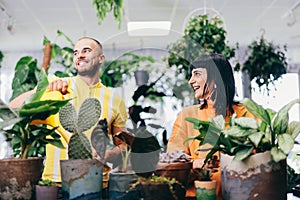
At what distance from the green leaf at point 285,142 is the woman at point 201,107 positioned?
0.19 metres

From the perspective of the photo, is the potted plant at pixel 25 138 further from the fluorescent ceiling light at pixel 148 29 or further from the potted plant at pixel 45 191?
the fluorescent ceiling light at pixel 148 29

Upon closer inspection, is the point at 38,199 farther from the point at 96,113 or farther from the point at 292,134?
the point at 292,134

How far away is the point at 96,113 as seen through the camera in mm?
1141

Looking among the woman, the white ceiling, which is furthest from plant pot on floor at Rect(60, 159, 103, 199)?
the white ceiling

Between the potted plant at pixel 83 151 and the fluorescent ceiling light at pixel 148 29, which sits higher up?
the fluorescent ceiling light at pixel 148 29

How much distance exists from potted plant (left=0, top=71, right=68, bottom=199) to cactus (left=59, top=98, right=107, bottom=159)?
1.7 inches

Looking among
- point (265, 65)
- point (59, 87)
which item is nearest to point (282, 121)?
point (59, 87)

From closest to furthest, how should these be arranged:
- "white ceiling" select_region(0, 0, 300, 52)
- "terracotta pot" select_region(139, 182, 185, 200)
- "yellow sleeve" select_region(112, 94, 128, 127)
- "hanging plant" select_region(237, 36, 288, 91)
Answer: "terracotta pot" select_region(139, 182, 185, 200) < "yellow sleeve" select_region(112, 94, 128, 127) < "hanging plant" select_region(237, 36, 288, 91) < "white ceiling" select_region(0, 0, 300, 52)

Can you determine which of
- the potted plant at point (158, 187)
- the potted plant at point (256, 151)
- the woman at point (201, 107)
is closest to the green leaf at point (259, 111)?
the potted plant at point (256, 151)

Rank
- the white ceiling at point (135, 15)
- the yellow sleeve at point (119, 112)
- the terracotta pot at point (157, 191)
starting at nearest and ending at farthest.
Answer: the terracotta pot at point (157, 191) → the yellow sleeve at point (119, 112) → the white ceiling at point (135, 15)

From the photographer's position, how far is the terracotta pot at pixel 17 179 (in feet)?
3.40

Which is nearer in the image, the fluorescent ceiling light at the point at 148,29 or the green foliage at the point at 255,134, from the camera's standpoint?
the green foliage at the point at 255,134

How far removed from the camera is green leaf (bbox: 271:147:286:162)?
1012 millimetres

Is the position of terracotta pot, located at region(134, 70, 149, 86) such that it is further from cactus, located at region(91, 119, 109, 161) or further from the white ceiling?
the white ceiling
